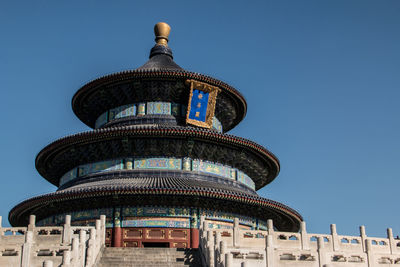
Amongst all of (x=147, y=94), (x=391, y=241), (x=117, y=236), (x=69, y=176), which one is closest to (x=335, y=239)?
(x=391, y=241)

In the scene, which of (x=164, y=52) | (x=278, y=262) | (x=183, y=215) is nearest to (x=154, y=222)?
(x=183, y=215)

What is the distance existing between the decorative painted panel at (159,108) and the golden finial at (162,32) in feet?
22.4

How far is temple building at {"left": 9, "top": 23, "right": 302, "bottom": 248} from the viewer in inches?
1016

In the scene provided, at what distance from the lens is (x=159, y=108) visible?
31.3 meters

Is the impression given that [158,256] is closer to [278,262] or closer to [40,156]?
[278,262]

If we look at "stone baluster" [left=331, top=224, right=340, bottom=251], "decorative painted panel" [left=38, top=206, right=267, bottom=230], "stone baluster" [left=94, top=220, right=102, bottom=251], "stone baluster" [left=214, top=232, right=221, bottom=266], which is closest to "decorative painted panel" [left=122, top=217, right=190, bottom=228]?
"decorative painted panel" [left=38, top=206, right=267, bottom=230]

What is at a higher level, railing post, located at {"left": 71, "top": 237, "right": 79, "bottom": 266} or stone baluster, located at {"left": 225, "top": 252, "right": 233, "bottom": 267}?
railing post, located at {"left": 71, "top": 237, "right": 79, "bottom": 266}

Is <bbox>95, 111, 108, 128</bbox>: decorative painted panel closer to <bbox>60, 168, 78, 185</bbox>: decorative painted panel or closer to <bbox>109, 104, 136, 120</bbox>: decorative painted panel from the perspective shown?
<bbox>109, 104, 136, 120</bbox>: decorative painted panel

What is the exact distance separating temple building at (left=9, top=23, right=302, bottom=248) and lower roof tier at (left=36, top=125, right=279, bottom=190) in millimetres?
53

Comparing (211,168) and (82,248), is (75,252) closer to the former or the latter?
(82,248)

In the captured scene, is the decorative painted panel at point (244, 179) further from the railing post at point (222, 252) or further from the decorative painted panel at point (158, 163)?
the railing post at point (222, 252)

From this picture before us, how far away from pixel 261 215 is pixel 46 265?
18.4m

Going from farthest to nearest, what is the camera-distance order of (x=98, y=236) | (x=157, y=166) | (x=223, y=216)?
(x=157, y=166)
(x=223, y=216)
(x=98, y=236)

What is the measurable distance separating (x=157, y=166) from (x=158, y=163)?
174 mm
